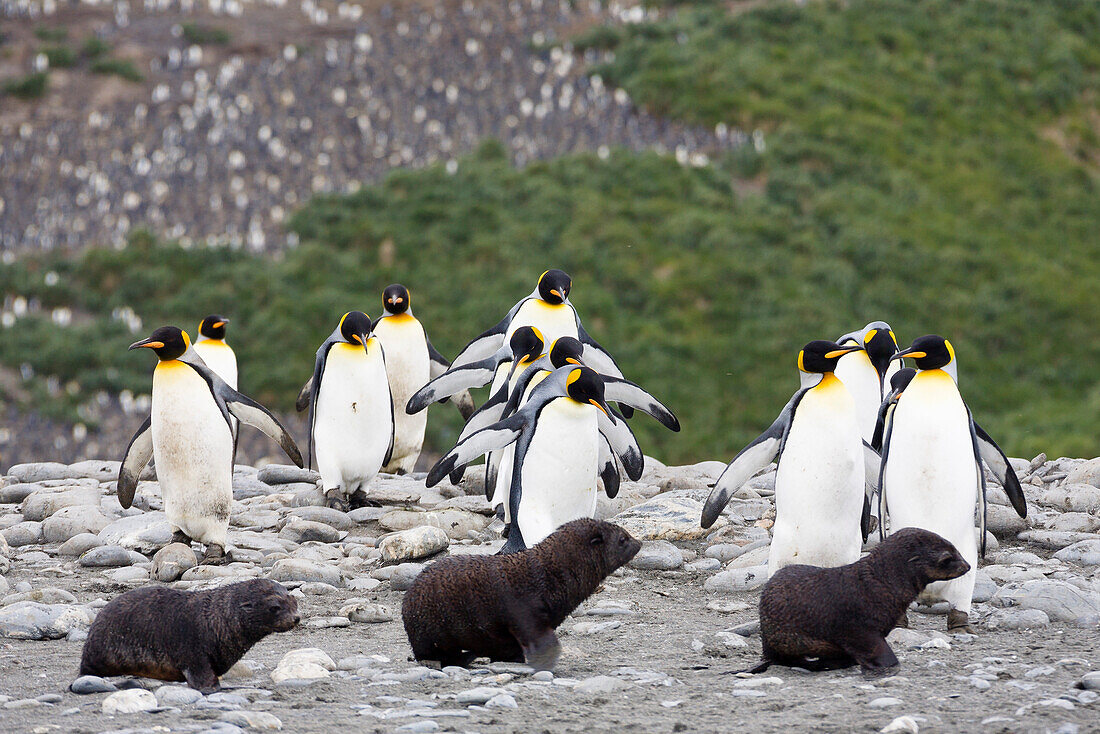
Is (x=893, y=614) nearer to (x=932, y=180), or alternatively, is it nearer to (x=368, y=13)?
(x=932, y=180)

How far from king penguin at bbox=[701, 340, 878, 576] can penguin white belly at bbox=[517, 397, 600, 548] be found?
91 cm

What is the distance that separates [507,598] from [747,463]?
170 centimetres

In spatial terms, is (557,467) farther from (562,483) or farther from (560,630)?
(560,630)

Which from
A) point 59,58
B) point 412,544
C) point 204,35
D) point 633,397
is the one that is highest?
point 204,35

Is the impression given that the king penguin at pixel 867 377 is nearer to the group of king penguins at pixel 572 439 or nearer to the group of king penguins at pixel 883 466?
the group of king penguins at pixel 572 439

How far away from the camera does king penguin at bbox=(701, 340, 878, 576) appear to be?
200 inches

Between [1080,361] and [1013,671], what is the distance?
11.2 meters

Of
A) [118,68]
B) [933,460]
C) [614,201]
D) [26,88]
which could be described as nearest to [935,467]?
[933,460]

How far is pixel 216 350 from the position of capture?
827 centimetres

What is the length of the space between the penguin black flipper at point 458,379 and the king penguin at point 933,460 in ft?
9.18

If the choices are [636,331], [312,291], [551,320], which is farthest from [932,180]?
[551,320]

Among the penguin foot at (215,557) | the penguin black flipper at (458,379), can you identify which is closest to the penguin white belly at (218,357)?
the penguin black flipper at (458,379)

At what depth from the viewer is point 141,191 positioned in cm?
1852

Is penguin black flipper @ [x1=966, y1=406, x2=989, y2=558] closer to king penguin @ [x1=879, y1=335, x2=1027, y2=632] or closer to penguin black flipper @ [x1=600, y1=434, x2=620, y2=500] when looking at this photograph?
king penguin @ [x1=879, y1=335, x2=1027, y2=632]
